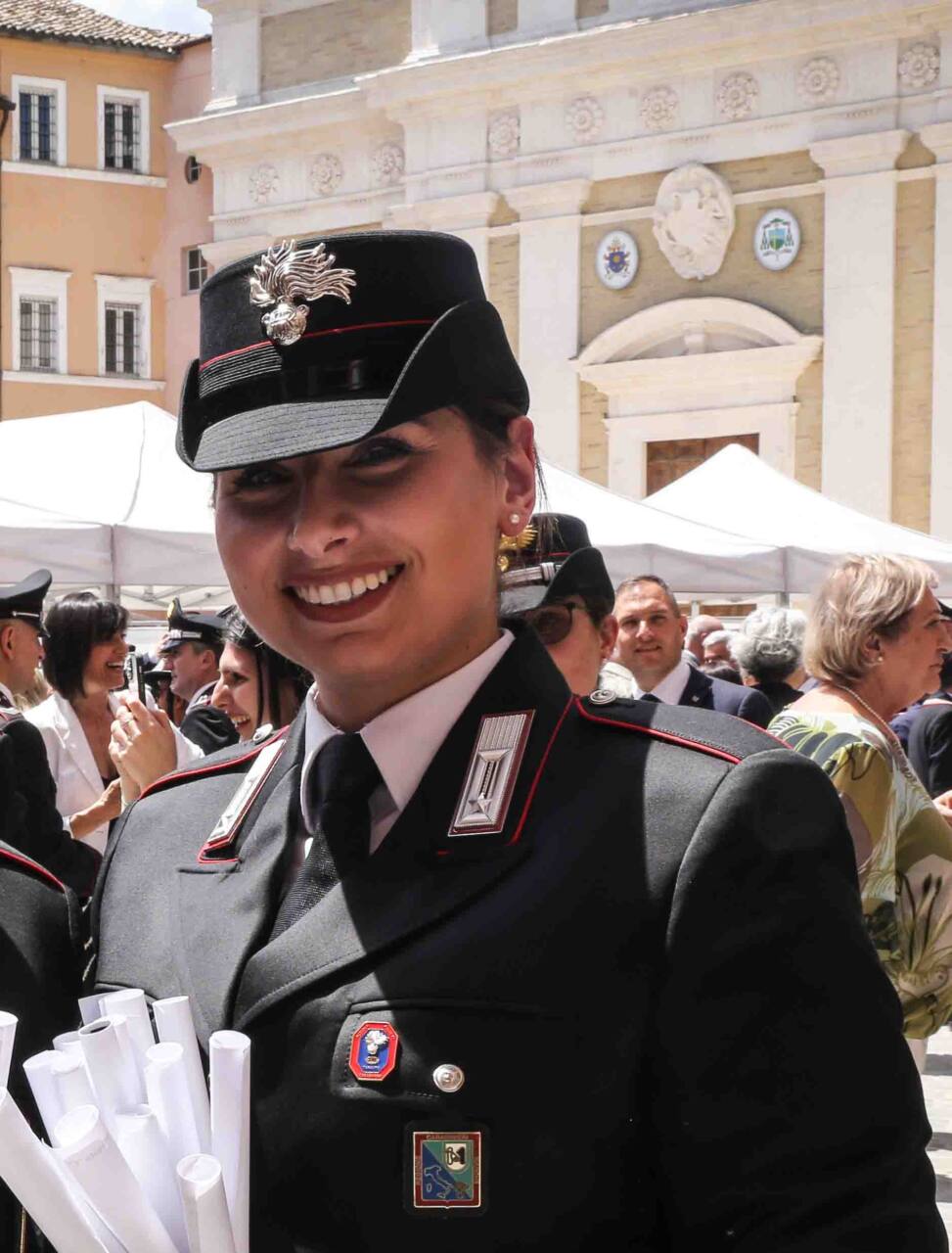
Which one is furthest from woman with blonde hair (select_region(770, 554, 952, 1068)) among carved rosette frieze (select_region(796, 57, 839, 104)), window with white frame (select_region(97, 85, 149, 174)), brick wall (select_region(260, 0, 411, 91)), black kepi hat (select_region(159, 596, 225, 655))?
window with white frame (select_region(97, 85, 149, 174))

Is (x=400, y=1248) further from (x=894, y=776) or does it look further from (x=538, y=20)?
(x=538, y=20)

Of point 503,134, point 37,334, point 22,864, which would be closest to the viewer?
point 22,864

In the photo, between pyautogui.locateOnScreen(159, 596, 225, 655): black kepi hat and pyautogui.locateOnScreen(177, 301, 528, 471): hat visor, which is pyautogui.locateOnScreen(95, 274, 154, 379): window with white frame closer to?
pyautogui.locateOnScreen(159, 596, 225, 655): black kepi hat

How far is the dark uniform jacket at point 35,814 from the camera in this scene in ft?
14.8

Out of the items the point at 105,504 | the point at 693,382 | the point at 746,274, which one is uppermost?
the point at 746,274

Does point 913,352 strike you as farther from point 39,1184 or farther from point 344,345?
point 39,1184

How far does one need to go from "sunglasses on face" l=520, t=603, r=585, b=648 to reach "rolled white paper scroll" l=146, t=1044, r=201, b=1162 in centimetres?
283

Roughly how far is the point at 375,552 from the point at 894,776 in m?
2.58

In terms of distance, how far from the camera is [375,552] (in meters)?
1.60

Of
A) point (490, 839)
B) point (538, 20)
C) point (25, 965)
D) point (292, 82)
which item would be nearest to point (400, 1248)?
point (490, 839)

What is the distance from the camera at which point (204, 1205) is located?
1288 millimetres

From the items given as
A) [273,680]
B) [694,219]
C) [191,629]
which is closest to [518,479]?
[273,680]

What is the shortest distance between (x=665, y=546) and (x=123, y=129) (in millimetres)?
24472

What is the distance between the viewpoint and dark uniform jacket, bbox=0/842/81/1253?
174cm
